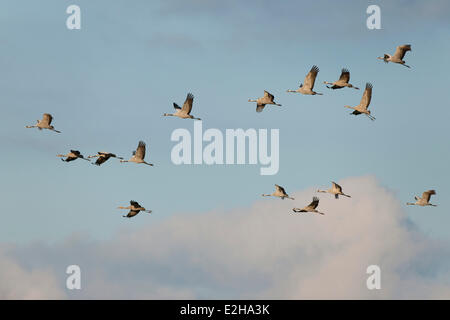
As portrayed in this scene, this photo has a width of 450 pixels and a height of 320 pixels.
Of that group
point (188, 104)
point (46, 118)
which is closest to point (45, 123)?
point (46, 118)

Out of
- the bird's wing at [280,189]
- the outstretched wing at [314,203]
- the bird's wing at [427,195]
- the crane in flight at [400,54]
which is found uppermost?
the crane in flight at [400,54]

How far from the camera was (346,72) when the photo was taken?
156 metres

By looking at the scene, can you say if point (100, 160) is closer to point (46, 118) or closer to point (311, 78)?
point (46, 118)

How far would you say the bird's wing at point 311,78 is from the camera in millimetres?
155800

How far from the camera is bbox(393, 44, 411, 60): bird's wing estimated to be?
155 m

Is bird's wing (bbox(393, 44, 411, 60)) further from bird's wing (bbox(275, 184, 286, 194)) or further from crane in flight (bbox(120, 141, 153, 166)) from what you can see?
crane in flight (bbox(120, 141, 153, 166))

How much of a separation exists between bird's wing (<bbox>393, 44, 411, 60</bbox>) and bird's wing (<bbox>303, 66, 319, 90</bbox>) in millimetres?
8695

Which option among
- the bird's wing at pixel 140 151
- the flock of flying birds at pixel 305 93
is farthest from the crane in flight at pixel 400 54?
the bird's wing at pixel 140 151

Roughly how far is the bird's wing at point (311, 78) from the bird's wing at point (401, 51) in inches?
342

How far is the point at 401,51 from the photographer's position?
15600cm

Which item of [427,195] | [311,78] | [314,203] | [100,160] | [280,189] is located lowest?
[314,203]

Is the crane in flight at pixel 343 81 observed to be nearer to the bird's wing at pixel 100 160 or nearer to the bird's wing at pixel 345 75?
the bird's wing at pixel 345 75

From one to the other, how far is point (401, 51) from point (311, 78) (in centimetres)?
996
